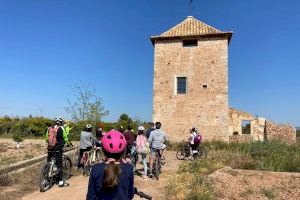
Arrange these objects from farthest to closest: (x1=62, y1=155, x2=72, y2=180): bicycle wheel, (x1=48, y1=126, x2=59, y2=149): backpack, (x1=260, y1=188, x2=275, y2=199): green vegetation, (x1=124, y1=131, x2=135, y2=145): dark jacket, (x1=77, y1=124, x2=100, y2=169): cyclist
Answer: (x1=124, y1=131, x2=135, y2=145): dark jacket, (x1=77, y1=124, x2=100, y2=169): cyclist, (x1=62, y1=155, x2=72, y2=180): bicycle wheel, (x1=260, y1=188, x2=275, y2=199): green vegetation, (x1=48, y1=126, x2=59, y2=149): backpack

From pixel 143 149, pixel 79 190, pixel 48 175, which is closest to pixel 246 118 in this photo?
pixel 143 149

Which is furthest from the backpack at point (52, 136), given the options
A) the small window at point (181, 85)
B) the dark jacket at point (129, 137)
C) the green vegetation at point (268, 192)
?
the small window at point (181, 85)

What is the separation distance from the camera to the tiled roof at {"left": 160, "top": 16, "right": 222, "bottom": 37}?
81.4 ft

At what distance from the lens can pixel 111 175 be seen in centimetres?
364

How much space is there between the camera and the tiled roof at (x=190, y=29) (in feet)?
81.4

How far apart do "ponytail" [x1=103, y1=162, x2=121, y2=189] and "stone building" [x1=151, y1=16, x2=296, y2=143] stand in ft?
68.0

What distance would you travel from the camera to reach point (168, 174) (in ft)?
44.0

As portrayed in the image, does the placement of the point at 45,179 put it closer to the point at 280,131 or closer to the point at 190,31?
the point at 190,31

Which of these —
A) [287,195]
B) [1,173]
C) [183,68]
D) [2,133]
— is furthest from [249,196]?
[2,133]

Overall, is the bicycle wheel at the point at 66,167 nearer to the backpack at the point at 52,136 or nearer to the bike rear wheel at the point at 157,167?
the backpack at the point at 52,136

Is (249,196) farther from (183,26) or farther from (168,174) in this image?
(183,26)

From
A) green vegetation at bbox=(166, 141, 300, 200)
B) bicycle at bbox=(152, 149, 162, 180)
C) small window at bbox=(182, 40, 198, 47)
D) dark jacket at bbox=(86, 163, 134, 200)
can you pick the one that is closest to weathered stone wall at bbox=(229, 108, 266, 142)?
small window at bbox=(182, 40, 198, 47)

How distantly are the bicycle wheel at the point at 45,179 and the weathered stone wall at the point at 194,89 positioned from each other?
14706 millimetres

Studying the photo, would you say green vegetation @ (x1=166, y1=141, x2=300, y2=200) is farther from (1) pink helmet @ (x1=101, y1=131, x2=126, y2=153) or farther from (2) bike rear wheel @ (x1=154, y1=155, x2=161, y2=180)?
(1) pink helmet @ (x1=101, y1=131, x2=126, y2=153)
